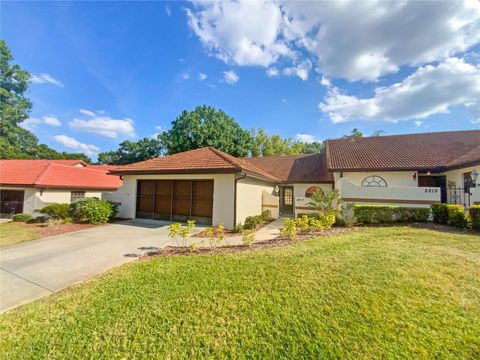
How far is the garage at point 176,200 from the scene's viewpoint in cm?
1157

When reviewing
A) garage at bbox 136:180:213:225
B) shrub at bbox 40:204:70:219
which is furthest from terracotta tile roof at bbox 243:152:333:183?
shrub at bbox 40:204:70:219

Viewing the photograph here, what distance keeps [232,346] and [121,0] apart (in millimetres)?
11949

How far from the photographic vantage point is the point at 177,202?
40.6 ft

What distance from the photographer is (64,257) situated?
6.48 metres

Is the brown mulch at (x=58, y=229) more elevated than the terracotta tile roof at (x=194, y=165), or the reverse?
the terracotta tile roof at (x=194, y=165)

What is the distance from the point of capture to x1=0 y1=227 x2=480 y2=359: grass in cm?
280

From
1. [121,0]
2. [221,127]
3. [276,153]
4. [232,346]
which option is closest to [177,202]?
[121,0]

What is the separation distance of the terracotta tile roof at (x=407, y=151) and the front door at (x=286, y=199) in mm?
4590

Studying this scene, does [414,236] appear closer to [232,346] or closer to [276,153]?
[232,346]

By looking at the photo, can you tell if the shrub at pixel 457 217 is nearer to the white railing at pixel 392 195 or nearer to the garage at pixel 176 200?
the white railing at pixel 392 195

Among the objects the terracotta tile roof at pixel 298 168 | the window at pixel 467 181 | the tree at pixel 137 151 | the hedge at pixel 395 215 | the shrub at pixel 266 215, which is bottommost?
the shrub at pixel 266 215

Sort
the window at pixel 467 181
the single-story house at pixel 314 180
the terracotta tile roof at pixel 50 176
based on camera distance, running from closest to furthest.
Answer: the single-story house at pixel 314 180
the window at pixel 467 181
the terracotta tile roof at pixel 50 176

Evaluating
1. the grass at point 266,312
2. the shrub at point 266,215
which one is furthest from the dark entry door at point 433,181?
the grass at point 266,312

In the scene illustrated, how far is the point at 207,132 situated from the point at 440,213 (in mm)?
A: 22170
